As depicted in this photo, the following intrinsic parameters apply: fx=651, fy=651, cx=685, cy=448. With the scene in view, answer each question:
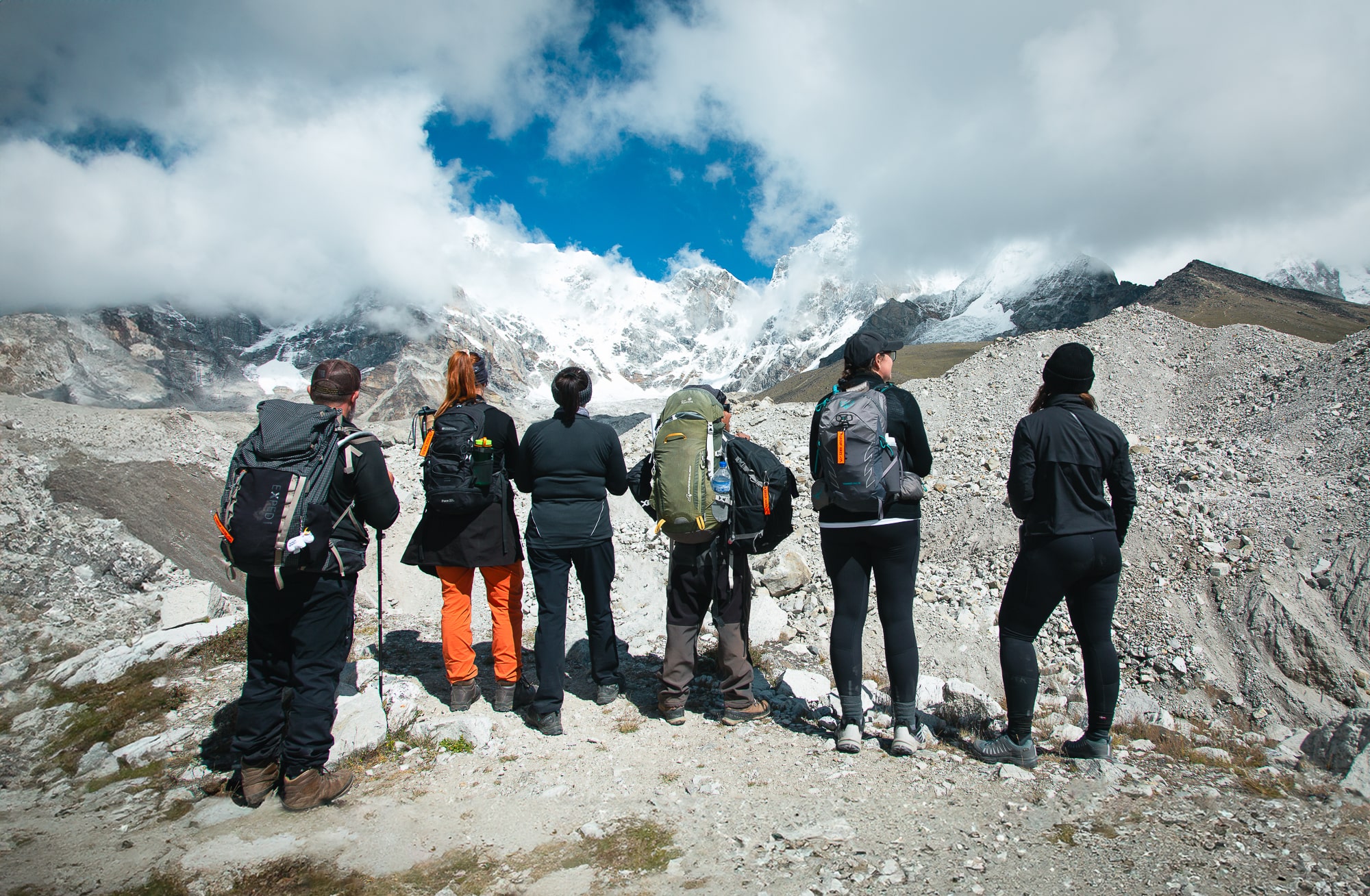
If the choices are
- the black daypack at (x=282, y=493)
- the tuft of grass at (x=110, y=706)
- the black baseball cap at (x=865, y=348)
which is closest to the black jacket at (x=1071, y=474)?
the black baseball cap at (x=865, y=348)

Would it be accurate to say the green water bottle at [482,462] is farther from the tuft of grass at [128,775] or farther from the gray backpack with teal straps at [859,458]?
the tuft of grass at [128,775]

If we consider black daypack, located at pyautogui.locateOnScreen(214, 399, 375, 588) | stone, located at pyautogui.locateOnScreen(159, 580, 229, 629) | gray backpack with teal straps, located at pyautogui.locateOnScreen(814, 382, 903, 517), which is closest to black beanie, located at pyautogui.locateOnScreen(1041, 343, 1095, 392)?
gray backpack with teal straps, located at pyautogui.locateOnScreen(814, 382, 903, 517)

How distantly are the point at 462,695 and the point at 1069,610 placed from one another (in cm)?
448

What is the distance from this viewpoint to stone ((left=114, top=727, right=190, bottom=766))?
4.52m

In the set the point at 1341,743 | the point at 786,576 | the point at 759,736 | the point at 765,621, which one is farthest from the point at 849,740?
the point at 786,576

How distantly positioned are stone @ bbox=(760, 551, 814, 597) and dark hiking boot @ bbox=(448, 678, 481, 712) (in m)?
4.37

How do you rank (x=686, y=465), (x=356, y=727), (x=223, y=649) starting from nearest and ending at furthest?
(x=356, y=727), (x=686, y=465), (x=223, y=649)

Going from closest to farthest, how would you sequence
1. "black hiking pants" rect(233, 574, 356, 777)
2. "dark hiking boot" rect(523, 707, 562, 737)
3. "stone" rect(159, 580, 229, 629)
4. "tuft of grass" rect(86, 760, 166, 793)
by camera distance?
"black hiking pants" rect(233, 574, 356, 777)
"tuft of grass" rect(86, 760, 166, 793)
"dark hiking boot" rect(523, 707, 562, 737)
"stone" rect(159, 580, 229, 629)

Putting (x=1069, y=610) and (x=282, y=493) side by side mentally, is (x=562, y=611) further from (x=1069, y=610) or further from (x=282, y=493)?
(x=1069, y=610)

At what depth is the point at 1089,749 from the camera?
13.8ft

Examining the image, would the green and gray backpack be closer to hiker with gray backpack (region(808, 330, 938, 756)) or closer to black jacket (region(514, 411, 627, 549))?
black jacket (region(514, 411, 627, 549))

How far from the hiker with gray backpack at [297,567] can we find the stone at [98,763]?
1.41 meters

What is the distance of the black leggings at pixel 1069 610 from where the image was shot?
403 centimetres

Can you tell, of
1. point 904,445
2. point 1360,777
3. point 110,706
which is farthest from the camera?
point 110,706
